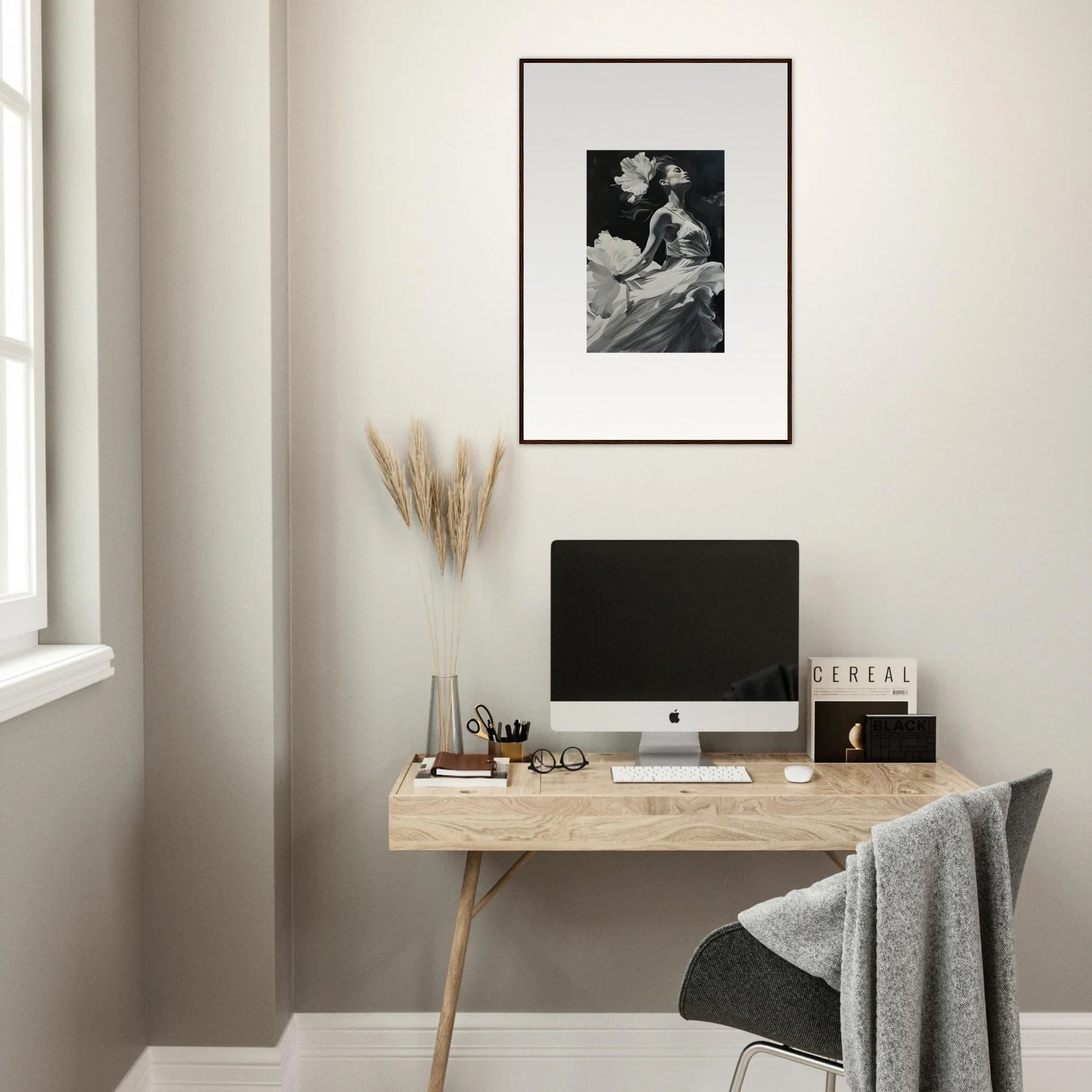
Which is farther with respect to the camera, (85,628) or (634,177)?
(634,177)

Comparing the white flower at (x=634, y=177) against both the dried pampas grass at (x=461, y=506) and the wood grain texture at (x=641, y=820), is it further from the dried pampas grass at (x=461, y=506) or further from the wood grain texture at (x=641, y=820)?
the wood grain texture at (x=641, y=820)

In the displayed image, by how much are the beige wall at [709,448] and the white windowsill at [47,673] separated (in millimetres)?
538

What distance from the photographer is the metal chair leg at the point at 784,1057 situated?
1.58 metres

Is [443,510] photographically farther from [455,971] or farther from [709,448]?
[455,971]

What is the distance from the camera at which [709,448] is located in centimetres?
228

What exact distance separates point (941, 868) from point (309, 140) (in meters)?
2.00

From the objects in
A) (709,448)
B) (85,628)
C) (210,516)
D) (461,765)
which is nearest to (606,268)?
(709,448)

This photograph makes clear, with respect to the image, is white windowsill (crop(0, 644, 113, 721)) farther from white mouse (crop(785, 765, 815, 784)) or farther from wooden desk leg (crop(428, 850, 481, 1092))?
white mouse (crop(785, 765, 815, 784))

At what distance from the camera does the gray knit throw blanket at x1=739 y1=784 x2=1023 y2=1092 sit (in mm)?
1360

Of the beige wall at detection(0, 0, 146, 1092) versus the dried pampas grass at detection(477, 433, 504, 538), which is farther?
the dried pampas grass at detection(477, 433, 504, 538)

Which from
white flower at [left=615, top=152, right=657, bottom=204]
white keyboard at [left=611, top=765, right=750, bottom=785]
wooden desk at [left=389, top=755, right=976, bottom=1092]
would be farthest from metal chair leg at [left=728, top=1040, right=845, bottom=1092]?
white flower at [left=615, top=152, right=657, bottom=204]

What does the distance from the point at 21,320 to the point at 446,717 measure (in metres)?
1.15

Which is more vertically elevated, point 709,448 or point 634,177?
point 634,177

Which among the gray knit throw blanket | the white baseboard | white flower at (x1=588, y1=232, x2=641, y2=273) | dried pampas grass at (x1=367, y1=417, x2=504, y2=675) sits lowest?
the white baseboard
